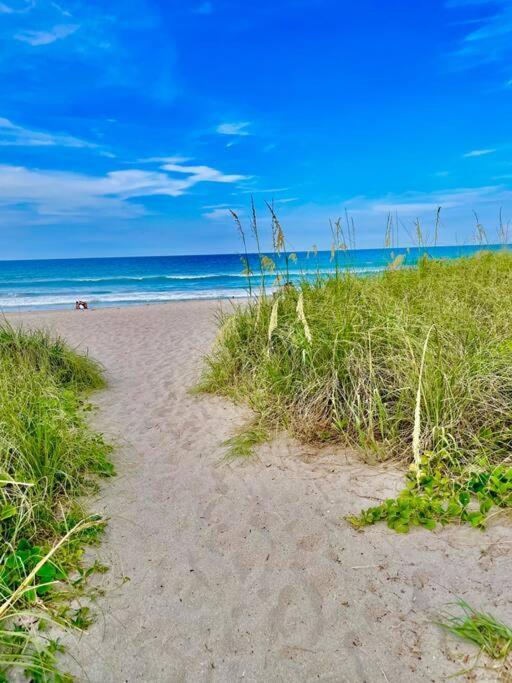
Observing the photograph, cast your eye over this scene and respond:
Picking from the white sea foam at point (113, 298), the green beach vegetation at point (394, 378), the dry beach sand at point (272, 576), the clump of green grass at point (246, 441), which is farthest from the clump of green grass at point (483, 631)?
the white sea foam at point (113, 298)

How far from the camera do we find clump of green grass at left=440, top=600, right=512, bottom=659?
2.05m

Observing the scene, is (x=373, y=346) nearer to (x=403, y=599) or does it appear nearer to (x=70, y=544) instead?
(x=403, y=599)

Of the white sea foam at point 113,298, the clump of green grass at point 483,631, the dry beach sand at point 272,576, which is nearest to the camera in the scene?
the clump of green grass at point 483,631

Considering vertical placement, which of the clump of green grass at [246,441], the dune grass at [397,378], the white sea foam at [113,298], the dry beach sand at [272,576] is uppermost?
the white sea foam at [113,298]

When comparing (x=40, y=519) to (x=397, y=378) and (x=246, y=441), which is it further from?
(x=397, y=378)

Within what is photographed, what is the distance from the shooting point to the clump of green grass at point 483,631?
2050 mm

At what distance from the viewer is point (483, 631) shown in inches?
84.9

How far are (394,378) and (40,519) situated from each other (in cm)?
→ 309

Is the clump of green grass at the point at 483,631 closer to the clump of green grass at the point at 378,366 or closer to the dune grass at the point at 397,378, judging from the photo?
the dune grass at the point at 397,378

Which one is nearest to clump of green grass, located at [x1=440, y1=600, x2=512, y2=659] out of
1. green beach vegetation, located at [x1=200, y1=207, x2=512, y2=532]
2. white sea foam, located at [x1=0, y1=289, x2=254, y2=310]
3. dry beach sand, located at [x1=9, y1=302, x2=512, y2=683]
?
dry beach sand, located at [x1=9, y1=302, x2=512, y2=683]

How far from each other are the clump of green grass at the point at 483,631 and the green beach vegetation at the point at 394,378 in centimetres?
73

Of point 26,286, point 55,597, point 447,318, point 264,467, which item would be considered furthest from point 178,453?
point 26,286

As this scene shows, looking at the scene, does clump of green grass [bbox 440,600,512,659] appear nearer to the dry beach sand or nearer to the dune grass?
the dry beach sand

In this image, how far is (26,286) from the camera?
34.4 meters
